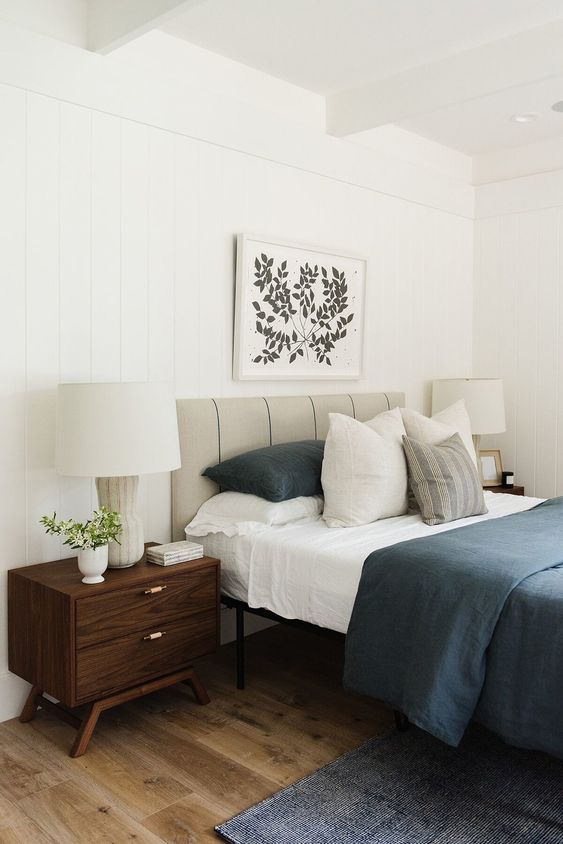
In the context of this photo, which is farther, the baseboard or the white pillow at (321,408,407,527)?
the white pillow at (321,408,407,527)

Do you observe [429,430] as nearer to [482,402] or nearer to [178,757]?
[482,402]

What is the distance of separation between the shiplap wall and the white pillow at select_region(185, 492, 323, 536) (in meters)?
2.06

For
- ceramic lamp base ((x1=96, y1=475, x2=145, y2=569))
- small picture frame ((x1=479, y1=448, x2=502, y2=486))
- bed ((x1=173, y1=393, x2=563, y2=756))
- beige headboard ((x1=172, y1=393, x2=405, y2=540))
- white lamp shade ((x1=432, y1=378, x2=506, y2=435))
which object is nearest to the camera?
bed ((x1=173, y1=393, x2=563, y2=756))

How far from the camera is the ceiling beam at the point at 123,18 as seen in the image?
2604mm

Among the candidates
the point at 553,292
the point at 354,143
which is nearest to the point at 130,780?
the point at 354,143

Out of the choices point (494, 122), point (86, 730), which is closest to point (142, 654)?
point (86, 730)

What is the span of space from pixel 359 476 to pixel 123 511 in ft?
3.18

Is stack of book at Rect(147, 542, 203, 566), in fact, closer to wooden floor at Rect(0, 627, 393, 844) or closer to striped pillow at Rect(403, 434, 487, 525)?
wooden floor at Rect(0, 627, 393, 844)

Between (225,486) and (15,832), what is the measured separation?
5.10 feet

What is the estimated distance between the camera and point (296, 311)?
381cm

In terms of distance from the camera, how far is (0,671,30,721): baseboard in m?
2.77

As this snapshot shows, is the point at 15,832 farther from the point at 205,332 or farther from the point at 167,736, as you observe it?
the point at 205,332

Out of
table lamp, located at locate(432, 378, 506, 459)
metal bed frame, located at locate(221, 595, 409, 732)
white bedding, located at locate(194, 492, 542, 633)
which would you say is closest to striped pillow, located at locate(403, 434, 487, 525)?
white bedding, located at locate(194, 492, 542, 633)

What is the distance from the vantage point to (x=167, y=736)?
8.68ft
